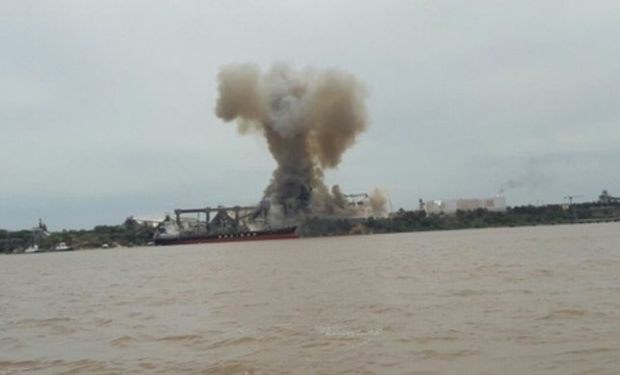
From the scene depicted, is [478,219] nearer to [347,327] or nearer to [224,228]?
[224,228]

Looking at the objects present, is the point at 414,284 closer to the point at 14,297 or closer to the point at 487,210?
the point at 14,297

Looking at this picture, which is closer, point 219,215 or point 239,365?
point 239,365

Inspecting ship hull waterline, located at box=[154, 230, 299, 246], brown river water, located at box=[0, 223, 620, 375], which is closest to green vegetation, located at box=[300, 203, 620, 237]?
ship hull waterline, located at box=[154, 230, 299, 246]

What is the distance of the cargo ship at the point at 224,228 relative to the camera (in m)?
109

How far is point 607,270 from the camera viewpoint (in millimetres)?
19844

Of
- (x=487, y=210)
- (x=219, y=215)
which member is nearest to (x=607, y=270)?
(x=219, y=215)

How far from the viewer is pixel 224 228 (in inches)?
4749

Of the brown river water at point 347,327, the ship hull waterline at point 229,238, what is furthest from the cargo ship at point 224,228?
the brown river water at point 347,327

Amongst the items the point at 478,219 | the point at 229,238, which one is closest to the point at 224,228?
the point at 229,238

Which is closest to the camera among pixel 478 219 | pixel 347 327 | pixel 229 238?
pixel 347 327

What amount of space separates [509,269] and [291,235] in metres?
85.0

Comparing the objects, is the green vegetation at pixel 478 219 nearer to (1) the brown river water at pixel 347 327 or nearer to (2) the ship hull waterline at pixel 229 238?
(2) the ship hull waterline at pixel 229 238

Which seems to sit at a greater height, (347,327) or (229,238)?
(229,238)

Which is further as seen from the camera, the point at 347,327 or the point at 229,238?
the point at 229,238
